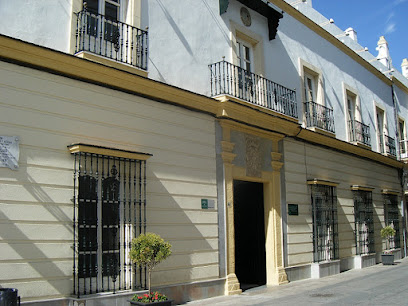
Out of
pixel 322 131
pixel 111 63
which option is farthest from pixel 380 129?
pixel 111 63

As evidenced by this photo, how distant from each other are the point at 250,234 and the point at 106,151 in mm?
6231

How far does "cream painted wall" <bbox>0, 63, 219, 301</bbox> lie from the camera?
6.74 meters

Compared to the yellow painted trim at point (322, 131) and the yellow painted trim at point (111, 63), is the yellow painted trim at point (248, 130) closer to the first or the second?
the yellow painted trim at point (322, 131)

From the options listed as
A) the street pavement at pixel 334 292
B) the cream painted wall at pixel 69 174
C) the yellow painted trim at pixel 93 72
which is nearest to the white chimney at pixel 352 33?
the street pavement at pixel 334 292

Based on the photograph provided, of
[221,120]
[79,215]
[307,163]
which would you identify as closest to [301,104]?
[307,163]

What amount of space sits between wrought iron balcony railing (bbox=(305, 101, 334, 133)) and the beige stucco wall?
676mm

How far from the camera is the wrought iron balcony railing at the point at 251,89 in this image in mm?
10734

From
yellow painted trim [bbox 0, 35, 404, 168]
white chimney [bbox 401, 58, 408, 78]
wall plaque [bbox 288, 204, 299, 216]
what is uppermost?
white chimney [bbox 401, 58, 408, 78]

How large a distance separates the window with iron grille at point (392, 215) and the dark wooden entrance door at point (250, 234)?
831 centimetres

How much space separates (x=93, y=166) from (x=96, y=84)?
143 centimetres

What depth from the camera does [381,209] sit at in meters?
18.3

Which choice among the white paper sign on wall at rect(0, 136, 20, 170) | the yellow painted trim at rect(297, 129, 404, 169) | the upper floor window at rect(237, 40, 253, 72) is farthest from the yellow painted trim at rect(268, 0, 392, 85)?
the white paper sign on wall at rect(0, 136, 20, 170)

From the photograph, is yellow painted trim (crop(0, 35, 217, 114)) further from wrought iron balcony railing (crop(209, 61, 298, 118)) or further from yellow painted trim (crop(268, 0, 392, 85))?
yellow painted trim (crop(268, 0, 392, 85))

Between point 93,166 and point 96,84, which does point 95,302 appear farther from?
point 96,84
